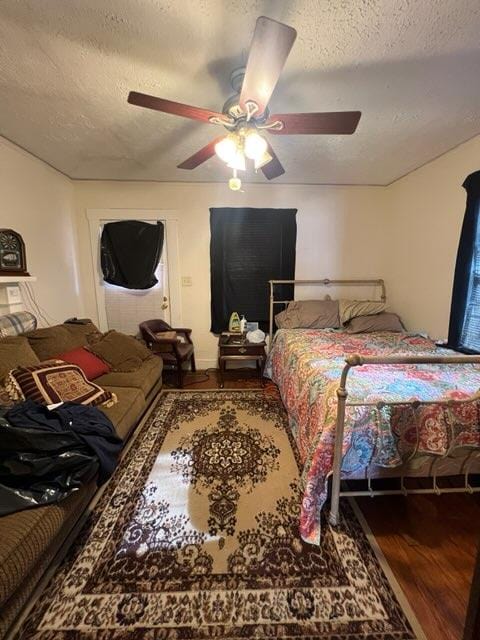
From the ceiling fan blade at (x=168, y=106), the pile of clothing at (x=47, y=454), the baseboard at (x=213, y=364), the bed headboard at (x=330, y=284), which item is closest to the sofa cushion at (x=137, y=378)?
the pile of clothing at (x=47, y=454)

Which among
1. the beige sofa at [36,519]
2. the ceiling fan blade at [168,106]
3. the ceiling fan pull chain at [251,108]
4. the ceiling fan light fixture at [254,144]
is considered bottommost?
the beige sofa at [36,519]

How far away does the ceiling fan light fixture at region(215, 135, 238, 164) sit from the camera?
1.55 meters

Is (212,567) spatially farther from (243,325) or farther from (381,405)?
(243,325)

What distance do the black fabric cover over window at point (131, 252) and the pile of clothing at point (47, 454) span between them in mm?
2184

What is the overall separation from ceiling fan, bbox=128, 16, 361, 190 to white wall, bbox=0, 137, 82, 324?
1.83 m

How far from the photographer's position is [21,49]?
54.4 inches

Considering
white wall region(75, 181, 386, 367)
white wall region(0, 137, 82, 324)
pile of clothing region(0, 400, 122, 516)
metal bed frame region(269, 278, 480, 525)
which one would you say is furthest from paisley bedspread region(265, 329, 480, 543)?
white wall region(0, 137, 82, 324)

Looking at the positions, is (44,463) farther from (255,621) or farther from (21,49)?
(21,49)

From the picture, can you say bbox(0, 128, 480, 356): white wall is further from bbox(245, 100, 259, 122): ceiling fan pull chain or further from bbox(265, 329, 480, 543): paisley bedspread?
bbox(245, 100, 259, 122): ceiling fan pull chain

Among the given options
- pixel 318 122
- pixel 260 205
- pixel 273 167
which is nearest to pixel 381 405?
pixel 318 122

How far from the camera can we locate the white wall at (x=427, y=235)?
2467 millimetres

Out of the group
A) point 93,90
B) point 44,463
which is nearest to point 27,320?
point 44,463

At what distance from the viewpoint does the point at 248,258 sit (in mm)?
3490

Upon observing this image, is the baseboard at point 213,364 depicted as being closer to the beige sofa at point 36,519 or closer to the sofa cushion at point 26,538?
the beige sofa at point 36,519
